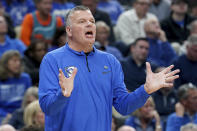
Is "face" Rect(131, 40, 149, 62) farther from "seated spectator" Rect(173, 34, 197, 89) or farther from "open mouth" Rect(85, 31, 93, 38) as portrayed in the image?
"open mouth" Rect(85, 31, 93, 38)

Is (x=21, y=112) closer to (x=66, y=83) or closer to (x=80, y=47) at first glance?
(x=80, y=47)

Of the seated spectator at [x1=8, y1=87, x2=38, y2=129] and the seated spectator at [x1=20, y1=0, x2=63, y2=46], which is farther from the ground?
the seated spectator at [x1=20, y1=0, x2=63, y2=46]

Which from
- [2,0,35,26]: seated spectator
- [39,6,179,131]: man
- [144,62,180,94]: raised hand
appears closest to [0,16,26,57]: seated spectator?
[2,0,35,26]: seated spectator

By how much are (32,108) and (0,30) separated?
2.38 m

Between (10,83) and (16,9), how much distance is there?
2634mm

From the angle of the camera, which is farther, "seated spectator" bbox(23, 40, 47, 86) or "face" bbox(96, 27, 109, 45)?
"face" bbox(96, 27, 109, 45)

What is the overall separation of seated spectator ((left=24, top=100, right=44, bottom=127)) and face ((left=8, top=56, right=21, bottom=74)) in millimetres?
1237

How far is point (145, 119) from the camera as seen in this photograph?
6727 millimetres

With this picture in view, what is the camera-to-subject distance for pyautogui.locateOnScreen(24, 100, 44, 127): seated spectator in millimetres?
6188

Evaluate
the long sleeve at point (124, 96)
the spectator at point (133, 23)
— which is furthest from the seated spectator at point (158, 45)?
the long sleeve at point (124, 96)

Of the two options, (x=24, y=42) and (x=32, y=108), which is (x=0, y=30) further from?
(x=32, y=108)

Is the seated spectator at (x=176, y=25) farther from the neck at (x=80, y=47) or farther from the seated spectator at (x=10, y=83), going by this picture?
the neck at (x=80, y=47)

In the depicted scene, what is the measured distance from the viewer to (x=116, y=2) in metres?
10.6

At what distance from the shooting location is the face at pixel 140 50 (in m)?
7.89
